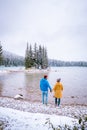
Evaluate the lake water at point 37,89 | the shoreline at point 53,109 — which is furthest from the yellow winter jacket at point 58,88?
the lake water at point 37,89

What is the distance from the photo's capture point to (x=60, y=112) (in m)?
9.41

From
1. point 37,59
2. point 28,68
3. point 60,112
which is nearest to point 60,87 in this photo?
point 60,112

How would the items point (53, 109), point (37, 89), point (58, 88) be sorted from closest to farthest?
1. point (53, 109)
2. point (58, 88)
3. point (37, 89)

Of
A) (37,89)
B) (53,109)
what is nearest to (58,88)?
(53,109)

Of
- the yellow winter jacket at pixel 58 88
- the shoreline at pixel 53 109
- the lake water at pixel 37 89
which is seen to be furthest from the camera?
the lake water at pixel 37 89

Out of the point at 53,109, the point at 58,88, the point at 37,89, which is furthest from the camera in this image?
the point at 37,89

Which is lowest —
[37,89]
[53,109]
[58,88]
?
[37,89]

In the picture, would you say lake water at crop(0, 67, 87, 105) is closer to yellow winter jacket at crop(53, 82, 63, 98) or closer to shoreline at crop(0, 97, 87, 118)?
yellow winter jacket at crop(53, 82, 63, 98)

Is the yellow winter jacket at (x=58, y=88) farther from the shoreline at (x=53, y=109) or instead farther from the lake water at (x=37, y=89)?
the lake water at (x=37, y=89)

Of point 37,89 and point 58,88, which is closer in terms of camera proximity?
point 58,88

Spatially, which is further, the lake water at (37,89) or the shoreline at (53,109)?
the lake water at (37,89)

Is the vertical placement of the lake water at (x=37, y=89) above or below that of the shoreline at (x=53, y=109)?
below

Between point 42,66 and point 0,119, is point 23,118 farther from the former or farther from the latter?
point 42,66

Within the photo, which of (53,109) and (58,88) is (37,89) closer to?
(58,88)
